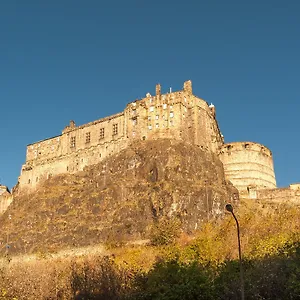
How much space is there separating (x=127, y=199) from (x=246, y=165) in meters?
26.2

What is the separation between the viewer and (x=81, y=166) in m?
97.8

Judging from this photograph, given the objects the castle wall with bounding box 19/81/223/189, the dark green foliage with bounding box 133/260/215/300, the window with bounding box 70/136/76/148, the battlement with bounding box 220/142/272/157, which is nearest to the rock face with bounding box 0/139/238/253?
the castle wall with bounding box 19/81/223/189

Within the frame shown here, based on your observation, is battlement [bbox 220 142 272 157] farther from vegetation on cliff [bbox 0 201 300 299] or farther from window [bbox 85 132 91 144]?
window [bbox 85 132 91 144]

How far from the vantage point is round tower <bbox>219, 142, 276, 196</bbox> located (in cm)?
9294

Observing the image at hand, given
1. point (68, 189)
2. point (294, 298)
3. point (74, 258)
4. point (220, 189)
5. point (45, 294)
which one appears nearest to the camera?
point (294, 298)

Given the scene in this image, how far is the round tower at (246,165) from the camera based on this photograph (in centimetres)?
9294

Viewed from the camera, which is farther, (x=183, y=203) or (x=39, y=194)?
(x=39, y=194)

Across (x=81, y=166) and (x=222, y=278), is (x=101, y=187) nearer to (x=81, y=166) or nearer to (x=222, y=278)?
(x=81, y=166)

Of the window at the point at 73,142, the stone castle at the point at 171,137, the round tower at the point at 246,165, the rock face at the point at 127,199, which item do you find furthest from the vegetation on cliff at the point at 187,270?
the window at the point at 73,142

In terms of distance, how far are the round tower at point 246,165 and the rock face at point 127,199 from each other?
11.4ft

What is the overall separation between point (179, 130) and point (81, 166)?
22.9 meters

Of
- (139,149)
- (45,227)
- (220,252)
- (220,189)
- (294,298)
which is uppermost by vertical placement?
(139,149)

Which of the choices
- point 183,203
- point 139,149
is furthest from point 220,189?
point 139,149

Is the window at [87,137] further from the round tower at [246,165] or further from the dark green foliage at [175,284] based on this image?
the dark green foliage at [175,284]
